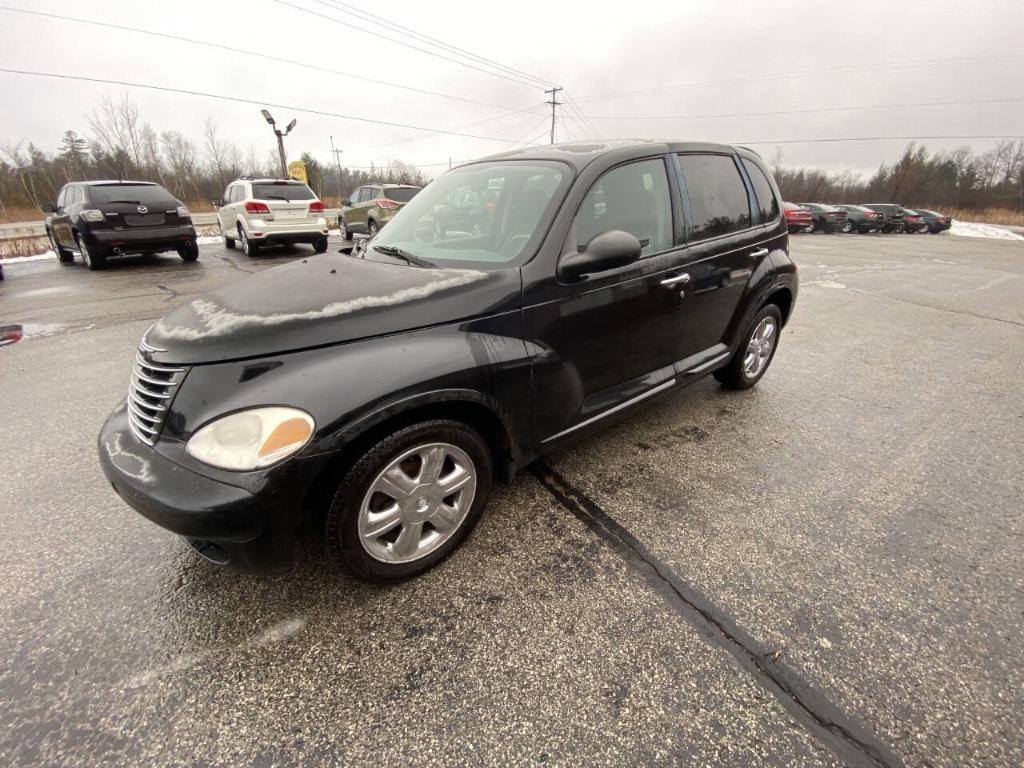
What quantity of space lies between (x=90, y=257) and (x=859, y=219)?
3385cm

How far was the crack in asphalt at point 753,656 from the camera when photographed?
144cm

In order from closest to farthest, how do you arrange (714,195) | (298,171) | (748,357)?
(714,195) → (748,357) → (298,171)

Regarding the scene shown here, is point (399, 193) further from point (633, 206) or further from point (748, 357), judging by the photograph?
point (633, 206)

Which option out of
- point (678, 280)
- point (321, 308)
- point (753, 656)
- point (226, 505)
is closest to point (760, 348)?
point (678, 280)

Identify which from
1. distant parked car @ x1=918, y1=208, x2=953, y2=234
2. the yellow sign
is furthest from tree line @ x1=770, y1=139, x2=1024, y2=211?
the yellow sign

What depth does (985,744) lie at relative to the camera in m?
1.44

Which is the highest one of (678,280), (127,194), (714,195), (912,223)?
(127,194)

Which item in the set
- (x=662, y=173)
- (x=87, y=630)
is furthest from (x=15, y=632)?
(x=662, y=173)

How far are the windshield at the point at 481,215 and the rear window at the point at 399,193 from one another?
1100cm

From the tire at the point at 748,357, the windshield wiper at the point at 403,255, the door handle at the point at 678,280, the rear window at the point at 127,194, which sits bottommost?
the tire at the point at 748,357

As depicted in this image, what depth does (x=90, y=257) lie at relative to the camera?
9203 millimetres

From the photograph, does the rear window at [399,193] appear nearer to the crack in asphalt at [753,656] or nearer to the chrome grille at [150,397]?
the chrome grille at [150,397]

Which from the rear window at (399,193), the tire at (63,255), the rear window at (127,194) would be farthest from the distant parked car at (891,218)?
the tire at (63,255)

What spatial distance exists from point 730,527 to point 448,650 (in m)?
1.48
